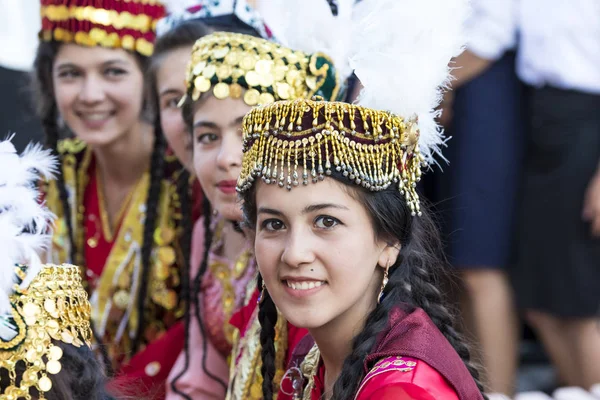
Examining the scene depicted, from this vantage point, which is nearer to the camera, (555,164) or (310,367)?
(310,367)

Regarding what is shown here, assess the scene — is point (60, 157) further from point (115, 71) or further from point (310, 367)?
point (310, 367)

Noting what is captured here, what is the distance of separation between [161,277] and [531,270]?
1566 millimetres

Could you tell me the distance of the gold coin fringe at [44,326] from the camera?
198 cm

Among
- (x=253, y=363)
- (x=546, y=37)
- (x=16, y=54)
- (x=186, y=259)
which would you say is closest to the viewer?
(x=253, y=363)

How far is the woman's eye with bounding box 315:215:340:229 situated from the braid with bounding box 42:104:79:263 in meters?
1.90

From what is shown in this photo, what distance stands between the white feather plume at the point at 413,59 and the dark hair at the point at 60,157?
1471mm

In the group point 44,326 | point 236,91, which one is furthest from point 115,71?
point 44,326

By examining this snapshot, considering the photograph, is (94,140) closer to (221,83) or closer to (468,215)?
(221,83)

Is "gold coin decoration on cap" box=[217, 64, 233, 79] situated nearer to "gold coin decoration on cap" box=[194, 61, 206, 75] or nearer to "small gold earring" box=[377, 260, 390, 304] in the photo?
"gold coin decoration on cap" box=[194, 61, 206, 75]

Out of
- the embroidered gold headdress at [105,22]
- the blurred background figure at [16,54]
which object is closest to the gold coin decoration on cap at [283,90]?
the embroidered gold headdress at [105,22]

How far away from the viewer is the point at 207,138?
2994 mm

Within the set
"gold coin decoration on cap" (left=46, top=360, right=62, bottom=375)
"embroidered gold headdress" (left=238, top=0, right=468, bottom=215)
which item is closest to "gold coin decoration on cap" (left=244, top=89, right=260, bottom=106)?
"embroidered gold headdress" (left=238, top=0, right=468, bottom=215)

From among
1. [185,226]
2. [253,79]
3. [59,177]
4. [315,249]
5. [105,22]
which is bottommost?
[185,226]

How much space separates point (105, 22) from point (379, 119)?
1.81 m
